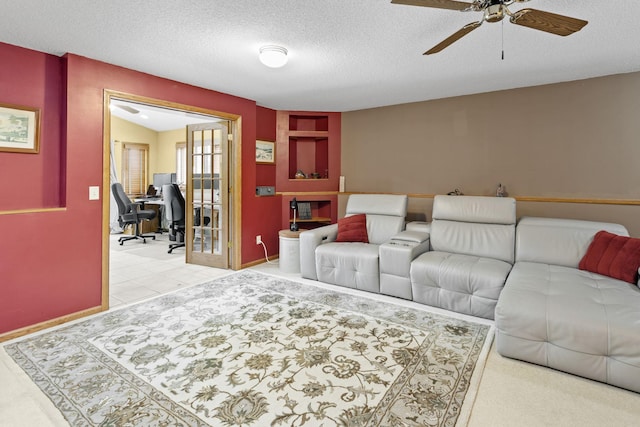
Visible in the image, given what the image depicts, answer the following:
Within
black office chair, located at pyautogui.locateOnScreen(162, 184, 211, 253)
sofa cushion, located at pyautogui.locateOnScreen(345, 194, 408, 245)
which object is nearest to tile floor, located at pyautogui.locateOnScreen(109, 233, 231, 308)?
black office chair, located at pyautogui.locateOnScreen(162, 184, 211, 253)

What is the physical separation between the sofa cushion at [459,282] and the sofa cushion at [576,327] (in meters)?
0.36

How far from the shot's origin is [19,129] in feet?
8.60

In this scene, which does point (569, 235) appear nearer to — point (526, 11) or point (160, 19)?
point (526, 11)

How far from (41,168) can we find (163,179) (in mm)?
5054

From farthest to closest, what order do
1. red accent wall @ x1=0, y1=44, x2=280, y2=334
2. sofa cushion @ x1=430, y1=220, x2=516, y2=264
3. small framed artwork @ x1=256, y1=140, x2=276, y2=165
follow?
small framed artwork @ x1=256, y1=140, x2=276, y2=165 → sofa cushion @ x1=430, y1=220, x2=516, y2=264 → red accent wall @ x1=0, y1=44, x2=280, y2=334

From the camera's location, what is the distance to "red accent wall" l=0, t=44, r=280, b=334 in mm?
2539

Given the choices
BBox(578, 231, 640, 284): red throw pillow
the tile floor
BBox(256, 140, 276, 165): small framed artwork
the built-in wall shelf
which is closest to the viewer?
BBox(578, 231, 640, 284): red throw pillow

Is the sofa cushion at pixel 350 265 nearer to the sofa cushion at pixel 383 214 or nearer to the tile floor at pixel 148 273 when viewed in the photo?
the sofa cushion at pixel 383 214

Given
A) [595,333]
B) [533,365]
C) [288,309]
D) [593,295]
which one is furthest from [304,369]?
[593,295]

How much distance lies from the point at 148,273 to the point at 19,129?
7.08ft

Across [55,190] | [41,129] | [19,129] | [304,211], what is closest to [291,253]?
[304,211]

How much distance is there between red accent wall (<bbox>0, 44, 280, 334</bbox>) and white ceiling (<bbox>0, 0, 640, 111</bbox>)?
0.20m

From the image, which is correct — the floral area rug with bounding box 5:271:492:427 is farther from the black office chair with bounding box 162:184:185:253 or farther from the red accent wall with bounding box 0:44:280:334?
the black office chair with bounding box 162:184:185:253

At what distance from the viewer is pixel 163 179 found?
7641 mm
